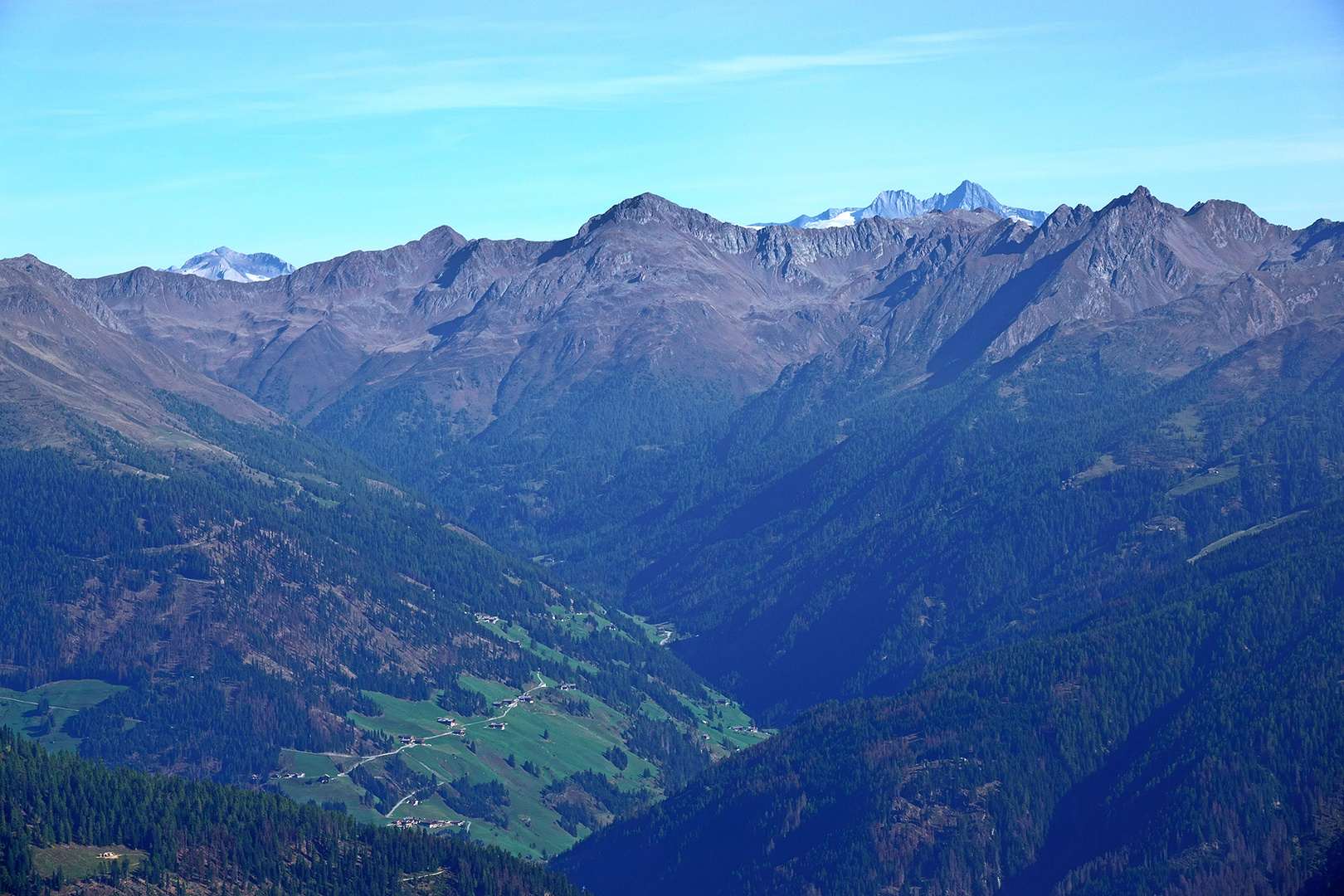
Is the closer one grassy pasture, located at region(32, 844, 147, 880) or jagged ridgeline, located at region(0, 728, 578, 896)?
grassy pasture, located at region(32, 844, 147, 880)

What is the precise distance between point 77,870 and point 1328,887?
466 ft

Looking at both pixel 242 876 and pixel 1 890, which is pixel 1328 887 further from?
pixel 1 890

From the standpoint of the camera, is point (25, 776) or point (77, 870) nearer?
point (77, 870)

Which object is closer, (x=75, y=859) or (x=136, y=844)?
(x=75, y=859)

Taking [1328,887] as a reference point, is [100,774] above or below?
above

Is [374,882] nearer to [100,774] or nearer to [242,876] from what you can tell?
[242,876]

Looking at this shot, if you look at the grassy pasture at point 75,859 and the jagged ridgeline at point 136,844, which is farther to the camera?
the jagged ridgeline at point 136,844

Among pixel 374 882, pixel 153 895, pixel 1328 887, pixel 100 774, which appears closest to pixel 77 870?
pixel 153 895

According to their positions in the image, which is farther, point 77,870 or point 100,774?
point 100,774

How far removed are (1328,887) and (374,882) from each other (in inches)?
4427

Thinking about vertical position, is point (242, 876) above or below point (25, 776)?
below

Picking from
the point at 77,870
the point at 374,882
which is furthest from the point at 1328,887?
the point at 77,870

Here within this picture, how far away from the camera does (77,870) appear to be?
177 metres

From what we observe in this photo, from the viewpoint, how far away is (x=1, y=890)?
168000mm
